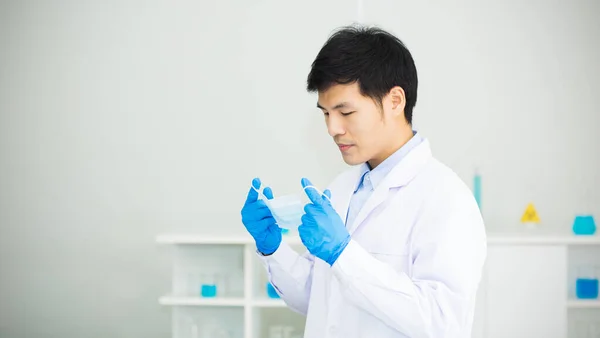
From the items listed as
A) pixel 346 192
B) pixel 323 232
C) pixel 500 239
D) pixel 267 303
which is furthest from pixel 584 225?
pixel 323 232

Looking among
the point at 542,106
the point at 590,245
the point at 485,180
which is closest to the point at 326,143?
the point at 485,180

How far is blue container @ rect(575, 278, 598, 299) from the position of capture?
3019 millimetres

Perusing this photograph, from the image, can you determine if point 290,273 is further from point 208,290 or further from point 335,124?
point 208,290

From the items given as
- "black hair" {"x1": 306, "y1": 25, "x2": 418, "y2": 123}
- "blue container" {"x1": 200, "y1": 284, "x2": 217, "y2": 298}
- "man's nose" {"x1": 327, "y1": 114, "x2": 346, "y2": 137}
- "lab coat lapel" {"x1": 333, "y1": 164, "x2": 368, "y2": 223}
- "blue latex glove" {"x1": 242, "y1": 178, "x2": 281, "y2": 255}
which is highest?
"black hair" {"x1": 306, "y1": 25, "x2": 418, "y2": 123}

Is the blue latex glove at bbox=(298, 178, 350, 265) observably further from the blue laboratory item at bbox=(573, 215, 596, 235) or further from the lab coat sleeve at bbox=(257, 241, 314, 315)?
the blue laboratory item at bbox=(573, 215, 596, 235)

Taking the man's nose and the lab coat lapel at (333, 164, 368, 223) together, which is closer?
the man's nose

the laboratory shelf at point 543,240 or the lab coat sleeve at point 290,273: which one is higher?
the lab coat sleeve at point 290,273

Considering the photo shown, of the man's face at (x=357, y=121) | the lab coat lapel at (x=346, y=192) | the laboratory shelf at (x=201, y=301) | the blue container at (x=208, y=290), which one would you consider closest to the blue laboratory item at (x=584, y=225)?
the laboratory shelf at (x=201, y=301)

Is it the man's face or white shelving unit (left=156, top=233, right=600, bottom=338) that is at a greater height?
the man's face

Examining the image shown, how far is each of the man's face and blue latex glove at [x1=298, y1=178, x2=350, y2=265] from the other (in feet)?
0.55

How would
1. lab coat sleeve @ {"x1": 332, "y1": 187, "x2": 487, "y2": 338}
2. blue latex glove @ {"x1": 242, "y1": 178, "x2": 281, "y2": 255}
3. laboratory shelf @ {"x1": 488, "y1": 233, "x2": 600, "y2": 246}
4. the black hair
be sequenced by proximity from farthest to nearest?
laboratory shelf @ {"x1": 488, "y1": 233, "x2": 600, "y2": 246} < blue latex glove @ {"x1": 242, "y1": 178, "x2": 281, "y2": 255} < the black hair < lab coat sleeve @ {"x1": 332, "y1": 187, "x2": 487, "y2": 338}

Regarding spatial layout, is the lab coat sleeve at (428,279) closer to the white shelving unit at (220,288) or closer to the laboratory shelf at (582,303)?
the white shelving unit at (220,288)

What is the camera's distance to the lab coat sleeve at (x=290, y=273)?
1636 mm

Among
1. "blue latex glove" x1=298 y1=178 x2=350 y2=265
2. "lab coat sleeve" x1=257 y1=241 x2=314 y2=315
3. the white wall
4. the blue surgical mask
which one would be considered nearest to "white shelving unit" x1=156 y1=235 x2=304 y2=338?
the white wall
